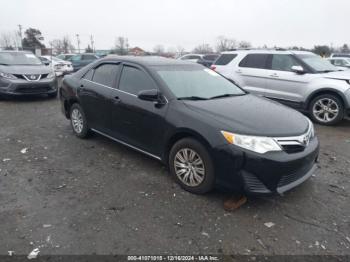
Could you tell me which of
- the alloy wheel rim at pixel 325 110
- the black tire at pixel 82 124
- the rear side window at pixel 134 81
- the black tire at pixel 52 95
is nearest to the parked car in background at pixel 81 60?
the black tire at pixel 52 95

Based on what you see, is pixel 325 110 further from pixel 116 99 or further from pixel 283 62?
pixel 116 99

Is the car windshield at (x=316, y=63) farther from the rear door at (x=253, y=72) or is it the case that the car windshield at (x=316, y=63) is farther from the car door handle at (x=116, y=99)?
the car door handle at (x=116, y=99)

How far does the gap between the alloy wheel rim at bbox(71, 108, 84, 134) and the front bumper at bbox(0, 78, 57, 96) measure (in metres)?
4.27

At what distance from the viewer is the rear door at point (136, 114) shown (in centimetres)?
399

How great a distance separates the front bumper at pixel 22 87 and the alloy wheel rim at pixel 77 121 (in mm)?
4270

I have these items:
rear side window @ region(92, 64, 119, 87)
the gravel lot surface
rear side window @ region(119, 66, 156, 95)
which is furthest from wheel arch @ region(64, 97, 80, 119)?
rear side window @ region(119, 66, 156, 95)

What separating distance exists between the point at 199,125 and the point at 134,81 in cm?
148

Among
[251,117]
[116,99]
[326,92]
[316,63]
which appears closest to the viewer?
[251,117]

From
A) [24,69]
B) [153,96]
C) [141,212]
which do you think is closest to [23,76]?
[24,69]

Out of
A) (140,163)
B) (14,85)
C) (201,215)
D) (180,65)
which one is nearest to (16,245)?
(201,215)

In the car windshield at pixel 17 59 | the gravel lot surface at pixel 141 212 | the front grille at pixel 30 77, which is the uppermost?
the car windshield at pixel 17 59

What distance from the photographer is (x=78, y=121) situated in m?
5.67

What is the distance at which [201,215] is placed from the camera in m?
3.28

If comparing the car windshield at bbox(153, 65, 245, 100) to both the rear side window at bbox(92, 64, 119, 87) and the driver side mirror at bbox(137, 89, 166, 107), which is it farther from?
the rear side window at bbox(92, 64, 119, 87)
